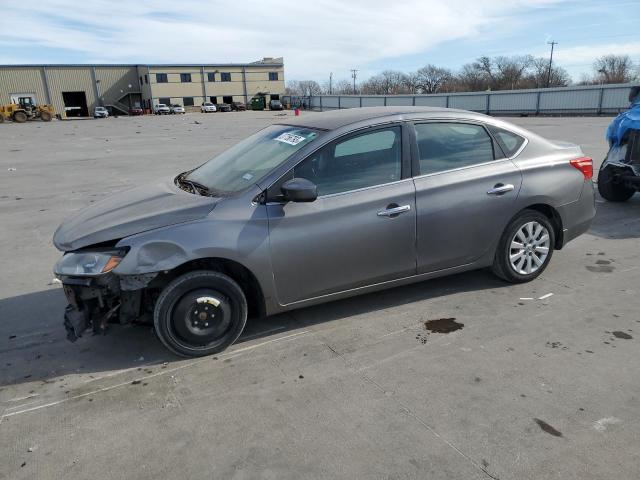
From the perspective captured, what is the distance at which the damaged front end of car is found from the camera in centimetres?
332

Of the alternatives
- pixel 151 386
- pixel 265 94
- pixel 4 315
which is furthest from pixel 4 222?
pixel 265 94

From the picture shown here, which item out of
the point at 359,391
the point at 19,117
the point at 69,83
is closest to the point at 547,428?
the point at 359,391

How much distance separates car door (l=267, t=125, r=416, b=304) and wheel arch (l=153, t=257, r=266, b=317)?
0.17 m

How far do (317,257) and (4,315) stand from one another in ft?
9.64

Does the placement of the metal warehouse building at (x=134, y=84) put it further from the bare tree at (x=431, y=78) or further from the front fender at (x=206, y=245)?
the front fender at (x=206, y=245)

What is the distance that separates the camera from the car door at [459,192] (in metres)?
4.10

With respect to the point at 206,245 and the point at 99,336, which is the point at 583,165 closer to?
the point at 206,245

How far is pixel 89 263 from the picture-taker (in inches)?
131

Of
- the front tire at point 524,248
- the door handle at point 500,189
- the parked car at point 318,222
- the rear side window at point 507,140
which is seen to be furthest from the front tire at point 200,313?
the rear side window at point 507,140

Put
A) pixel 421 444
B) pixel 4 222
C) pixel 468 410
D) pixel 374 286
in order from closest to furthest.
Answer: pixel 421 444 → pixel 468 410 → pixel 374 286 → pixel 4 222

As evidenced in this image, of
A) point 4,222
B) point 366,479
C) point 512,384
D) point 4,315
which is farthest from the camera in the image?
point 4,222

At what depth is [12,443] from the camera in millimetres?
2758

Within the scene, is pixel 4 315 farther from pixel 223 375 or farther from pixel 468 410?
pixel 468 410

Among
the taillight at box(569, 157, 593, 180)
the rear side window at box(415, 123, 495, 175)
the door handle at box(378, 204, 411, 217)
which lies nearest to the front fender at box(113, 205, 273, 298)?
the door handle at box(378, 204, 411, 217)
